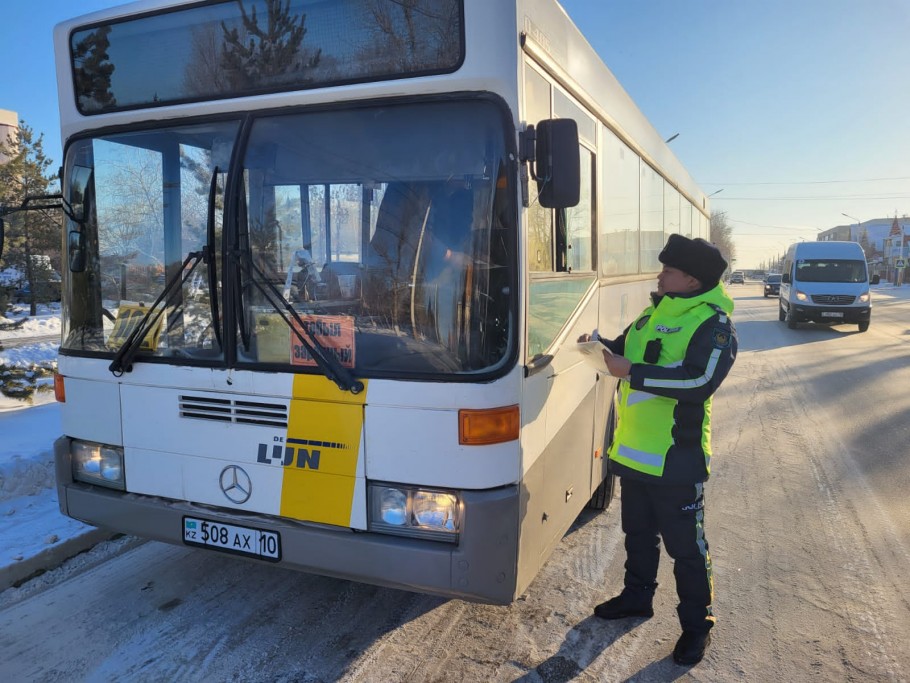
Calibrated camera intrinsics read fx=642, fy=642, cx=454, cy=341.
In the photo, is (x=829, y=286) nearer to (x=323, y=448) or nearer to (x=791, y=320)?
A: (x=791, y=320)

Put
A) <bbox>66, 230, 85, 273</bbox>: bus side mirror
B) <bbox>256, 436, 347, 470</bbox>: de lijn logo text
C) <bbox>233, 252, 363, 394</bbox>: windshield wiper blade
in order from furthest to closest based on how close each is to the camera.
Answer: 1. <bbox>66, 230, 85, 273</bbox>: bus side mirror
2. <bbox>256, 436, 347, 470</bbox>: de lijn logo text
3. <bbox>233, 252, 363, 394</bbox>: windshield wiper blade

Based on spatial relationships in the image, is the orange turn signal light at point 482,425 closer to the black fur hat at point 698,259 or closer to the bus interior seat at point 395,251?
the bus interior seat at point 395,251

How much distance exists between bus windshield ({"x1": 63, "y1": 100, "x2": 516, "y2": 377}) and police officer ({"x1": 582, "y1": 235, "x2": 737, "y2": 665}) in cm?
89

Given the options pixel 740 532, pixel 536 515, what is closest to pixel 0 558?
pixel 536 515

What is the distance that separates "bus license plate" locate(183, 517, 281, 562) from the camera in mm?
2941

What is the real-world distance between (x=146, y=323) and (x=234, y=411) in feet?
2.18

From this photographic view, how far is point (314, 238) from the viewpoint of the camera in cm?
300

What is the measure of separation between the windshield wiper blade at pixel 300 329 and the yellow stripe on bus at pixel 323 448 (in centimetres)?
6

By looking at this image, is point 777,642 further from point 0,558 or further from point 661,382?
point 0,558

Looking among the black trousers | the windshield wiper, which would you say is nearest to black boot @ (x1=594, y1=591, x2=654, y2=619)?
the black trousers

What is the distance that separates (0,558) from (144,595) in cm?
95

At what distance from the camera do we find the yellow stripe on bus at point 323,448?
2775 millimetres

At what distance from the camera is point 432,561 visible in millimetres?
2666

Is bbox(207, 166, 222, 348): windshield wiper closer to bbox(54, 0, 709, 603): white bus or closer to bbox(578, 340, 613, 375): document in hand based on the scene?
bbox(54, 0, 709, 603): white bus
